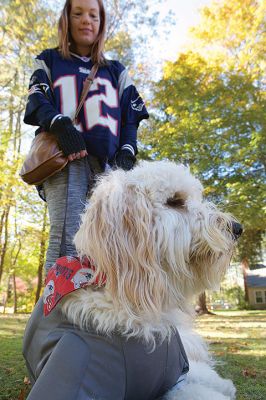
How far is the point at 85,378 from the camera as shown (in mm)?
1588

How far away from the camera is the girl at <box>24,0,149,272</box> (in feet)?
8.25

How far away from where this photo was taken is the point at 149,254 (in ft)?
5.74

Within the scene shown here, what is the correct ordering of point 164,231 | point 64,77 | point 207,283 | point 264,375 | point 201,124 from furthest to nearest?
point 201,124, point 264,375, point 64,77, point 207,283, point 164,231

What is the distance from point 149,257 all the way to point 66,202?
3.06 ft

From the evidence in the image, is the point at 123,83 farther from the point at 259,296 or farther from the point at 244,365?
the point at 259,296

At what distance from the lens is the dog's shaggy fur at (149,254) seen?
172 cm

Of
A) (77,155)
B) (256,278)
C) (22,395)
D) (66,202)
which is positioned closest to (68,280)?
(66,202)

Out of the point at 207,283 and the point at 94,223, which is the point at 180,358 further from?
the point at 94,223

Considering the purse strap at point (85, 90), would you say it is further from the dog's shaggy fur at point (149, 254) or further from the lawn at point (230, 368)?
the lawn at point (230, 368)

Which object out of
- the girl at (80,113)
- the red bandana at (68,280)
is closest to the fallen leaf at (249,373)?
the girl at (80,113)

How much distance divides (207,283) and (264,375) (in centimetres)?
161

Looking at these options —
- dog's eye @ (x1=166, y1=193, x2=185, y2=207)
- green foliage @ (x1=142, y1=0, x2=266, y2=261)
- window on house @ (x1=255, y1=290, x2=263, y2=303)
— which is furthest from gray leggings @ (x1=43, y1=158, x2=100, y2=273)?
window on house @ (x1=255, y1=290, x2=263, y2=303)

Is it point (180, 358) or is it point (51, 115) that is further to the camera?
point (51, 115)

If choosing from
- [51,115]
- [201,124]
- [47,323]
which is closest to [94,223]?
[47,323]
